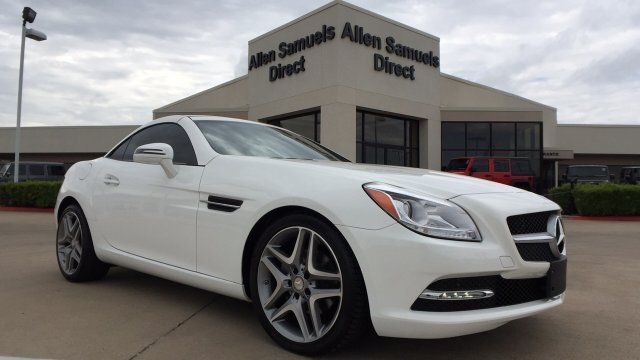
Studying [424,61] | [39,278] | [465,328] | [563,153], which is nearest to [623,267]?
[465,328]

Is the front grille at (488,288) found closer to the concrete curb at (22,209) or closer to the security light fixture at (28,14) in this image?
the concrete curb at (22,209)

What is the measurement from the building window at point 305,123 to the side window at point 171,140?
49.4ft

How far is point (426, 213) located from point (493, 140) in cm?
2274

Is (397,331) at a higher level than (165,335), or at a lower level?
higher

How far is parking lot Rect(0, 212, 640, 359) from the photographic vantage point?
302 centimetres

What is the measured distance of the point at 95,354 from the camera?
2.96 m

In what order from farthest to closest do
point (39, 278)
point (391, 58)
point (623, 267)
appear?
point (391, 58) < point (623, 267) < point (39, 278)

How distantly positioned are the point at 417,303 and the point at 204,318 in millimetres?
1733

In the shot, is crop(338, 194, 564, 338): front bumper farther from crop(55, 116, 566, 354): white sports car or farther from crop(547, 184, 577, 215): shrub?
crop(547, 184, 577, 215): shrub

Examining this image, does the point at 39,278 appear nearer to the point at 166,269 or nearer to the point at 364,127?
the point at 166,269

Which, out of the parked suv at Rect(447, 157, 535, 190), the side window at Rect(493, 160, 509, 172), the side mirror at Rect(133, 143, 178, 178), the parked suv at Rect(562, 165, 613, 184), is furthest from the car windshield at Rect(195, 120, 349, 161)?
the parked suv at Rect(562, 165, 613, 184)

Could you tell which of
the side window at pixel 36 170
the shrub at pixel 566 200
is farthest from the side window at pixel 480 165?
the side window at pixel 36 170

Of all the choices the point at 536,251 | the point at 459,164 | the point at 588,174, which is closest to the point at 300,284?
the point at 536,251

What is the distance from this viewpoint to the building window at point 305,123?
19641mm
